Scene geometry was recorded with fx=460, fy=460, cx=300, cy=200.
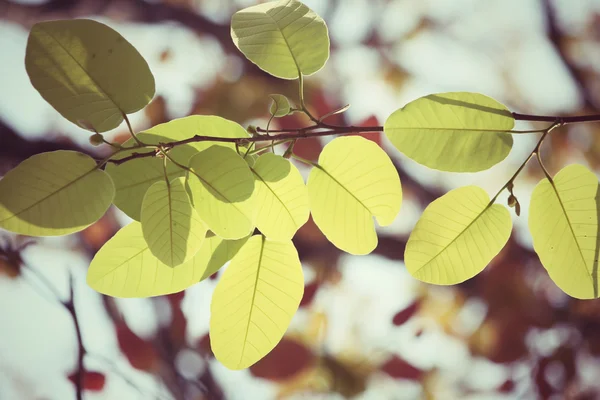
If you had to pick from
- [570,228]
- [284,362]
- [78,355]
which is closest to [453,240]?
[570,228]

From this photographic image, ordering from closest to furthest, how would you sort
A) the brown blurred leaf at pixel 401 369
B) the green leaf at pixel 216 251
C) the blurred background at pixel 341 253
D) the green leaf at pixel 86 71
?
the green leaf at pixel 86 71
the green leaf at pixel 216 251
the blurred background at pixel 341 253
the brown blurred leaf at pixel 401 369

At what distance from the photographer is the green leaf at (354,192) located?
426 mm

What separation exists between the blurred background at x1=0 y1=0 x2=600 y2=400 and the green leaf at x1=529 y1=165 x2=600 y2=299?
432mm

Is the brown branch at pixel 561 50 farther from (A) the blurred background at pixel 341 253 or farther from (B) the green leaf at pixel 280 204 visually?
(B) the green leaf at pixel 280 204

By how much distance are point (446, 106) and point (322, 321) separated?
0.64 meters

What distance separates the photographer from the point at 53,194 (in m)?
0.37

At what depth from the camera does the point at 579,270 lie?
42cm

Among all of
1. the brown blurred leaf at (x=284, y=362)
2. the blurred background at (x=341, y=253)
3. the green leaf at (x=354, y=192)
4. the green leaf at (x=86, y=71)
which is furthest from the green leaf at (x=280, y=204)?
the brown blurred leaf at (x=284, y=362)

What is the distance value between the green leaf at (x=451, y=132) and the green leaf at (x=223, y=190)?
131 millimetres

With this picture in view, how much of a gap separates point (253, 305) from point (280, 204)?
0.10 m

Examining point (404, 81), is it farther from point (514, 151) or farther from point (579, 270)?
point (579, 270)

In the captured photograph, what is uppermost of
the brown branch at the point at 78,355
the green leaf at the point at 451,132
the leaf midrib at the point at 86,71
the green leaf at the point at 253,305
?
the leaf midrib at the point at 86,71

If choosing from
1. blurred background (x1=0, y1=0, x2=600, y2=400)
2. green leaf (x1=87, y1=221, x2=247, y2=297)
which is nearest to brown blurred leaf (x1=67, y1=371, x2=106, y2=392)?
blurred background (x1=0, y1=0, x2=600, y2=400)

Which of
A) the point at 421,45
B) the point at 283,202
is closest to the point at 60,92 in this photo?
the point at 283,202
